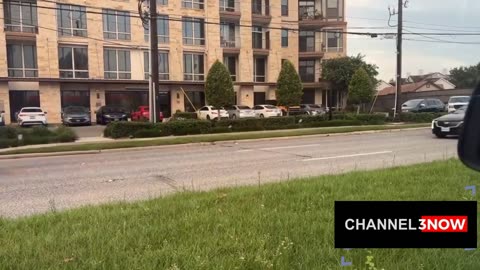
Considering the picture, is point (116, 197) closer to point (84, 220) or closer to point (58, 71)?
point (84, 220)

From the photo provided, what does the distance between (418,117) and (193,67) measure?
21568 mm

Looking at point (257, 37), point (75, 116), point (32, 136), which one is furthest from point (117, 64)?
point (32, 136)

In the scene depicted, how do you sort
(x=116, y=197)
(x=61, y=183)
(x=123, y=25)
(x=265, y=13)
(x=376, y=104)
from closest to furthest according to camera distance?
1. (x=116, y=197)
2. (x=61, y=183)
3. (x=123, y=25)
4. (x=265, y=13)
5. (x=376, y=104)

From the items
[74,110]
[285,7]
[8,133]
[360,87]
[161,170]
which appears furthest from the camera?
[285,7]

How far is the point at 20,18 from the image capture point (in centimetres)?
3409

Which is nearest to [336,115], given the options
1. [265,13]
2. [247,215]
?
[265,13]

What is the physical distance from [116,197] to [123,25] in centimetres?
3377

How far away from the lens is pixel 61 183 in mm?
9102

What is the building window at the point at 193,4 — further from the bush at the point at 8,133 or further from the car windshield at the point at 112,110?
the bush at the point at 8,133

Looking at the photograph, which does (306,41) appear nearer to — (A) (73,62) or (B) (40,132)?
(A) (73,62)

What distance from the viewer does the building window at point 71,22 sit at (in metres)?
35.4

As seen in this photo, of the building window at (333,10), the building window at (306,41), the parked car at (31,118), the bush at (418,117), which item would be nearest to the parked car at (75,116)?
the parked car at (31,118)

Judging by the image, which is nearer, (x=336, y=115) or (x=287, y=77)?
(x=336, y=115)

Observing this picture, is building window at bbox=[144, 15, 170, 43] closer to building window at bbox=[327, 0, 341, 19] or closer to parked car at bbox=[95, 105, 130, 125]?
parked car at bbox=[95, 105, 130, 125]
